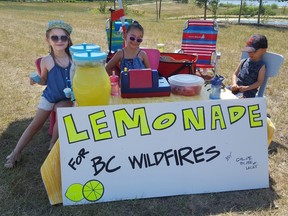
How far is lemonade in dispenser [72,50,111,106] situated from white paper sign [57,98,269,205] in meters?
0.10

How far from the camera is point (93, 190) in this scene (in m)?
2.38

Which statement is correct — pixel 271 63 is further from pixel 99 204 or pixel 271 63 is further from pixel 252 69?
pixel 99 204

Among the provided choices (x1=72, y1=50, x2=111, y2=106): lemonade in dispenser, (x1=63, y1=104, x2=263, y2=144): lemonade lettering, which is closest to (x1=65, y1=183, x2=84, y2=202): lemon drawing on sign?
(x1=63, y1=104, x2=263, y2=144): lemonade lettering

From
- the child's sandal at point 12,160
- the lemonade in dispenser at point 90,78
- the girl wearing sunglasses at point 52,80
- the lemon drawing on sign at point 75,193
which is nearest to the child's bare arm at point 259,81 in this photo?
the lemonade in dispenser at point 90,78

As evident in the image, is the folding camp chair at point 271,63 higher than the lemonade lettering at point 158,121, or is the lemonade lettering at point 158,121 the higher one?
the folding camp chair at point 271,63

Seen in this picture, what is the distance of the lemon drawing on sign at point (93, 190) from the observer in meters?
2.37

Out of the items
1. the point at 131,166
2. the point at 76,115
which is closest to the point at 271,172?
the point at 131,166

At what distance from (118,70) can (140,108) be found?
1158 mm

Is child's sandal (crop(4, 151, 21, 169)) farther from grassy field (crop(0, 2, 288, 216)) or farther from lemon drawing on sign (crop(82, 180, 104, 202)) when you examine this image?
lemon drawing on sign (crop(82, 180, 104, 202))

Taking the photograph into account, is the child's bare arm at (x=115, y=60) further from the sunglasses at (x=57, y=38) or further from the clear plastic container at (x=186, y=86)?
the clear plastic container at (x=186, y=86)

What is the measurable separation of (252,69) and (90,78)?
1.83 m

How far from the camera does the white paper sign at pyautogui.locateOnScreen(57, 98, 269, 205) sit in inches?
91.5

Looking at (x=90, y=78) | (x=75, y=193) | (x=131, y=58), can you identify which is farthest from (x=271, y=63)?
(x=75, y=193)

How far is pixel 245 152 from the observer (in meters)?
2.53
